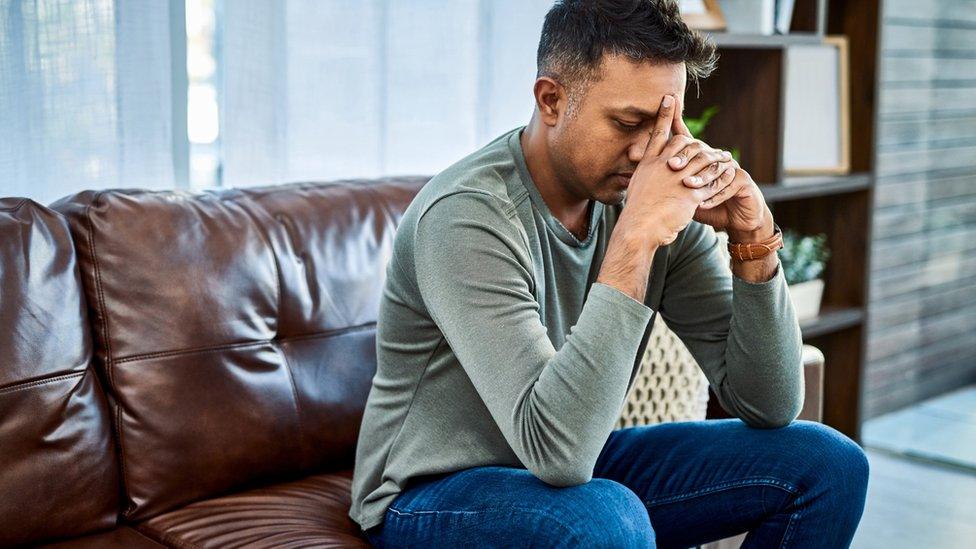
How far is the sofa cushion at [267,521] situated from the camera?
1.52 meters

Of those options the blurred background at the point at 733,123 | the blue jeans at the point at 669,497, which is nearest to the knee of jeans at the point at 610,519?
the blue jeans at the point at 669,497

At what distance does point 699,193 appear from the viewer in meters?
1.50

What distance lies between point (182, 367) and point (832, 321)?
2.09 m

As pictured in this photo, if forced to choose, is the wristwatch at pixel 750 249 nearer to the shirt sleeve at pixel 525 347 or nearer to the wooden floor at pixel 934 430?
the shirt sleeve at pixel 525 347

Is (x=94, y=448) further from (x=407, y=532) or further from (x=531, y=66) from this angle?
(x=531, y=66)

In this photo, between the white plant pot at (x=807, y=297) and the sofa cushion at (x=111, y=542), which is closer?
the sofa cushion at (x=111, y=542)

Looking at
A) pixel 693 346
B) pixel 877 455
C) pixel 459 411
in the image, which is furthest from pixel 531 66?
pixel 877 455

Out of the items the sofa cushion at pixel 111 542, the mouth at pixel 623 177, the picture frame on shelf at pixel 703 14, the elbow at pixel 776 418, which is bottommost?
the sofa cushion at pixel 111 542

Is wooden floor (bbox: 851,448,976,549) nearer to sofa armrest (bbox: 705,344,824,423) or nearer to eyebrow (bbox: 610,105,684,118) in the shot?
sofa armrest (bbox: 705,344,824,423)

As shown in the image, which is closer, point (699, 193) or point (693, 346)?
point (699, 193)

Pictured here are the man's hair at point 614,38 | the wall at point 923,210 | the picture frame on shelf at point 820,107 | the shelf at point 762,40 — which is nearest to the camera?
the man's hair at point 614,38

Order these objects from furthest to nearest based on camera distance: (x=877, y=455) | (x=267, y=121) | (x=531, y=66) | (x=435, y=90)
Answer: (x=877, y=455), (x=531, y=66), (x=435, y=90), (x=267, y=121)

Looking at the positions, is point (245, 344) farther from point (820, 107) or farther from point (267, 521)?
point (820, 107)

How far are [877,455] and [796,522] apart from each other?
2.03 m
